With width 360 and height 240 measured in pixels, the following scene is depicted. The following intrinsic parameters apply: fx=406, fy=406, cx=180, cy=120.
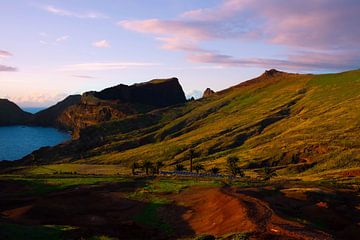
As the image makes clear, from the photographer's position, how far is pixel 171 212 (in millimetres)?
51406

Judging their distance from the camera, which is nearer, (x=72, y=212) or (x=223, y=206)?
(x=223, y=206)

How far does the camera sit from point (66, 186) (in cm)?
7044

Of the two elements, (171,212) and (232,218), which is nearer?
(232,218)

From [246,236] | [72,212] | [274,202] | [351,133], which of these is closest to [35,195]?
[72,212]

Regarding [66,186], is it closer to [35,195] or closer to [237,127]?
[35,195]

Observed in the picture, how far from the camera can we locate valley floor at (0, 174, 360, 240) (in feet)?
115

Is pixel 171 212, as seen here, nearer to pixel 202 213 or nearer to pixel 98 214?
pixel 202 213

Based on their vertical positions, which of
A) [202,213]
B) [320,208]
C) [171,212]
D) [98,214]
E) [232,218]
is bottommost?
[98,214]

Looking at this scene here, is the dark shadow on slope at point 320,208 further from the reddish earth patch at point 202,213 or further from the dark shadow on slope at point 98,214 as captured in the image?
the dark shadow on slope at point 98,214

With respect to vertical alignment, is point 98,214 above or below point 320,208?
below

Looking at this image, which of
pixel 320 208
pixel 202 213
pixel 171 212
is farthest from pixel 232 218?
pixel 320 208

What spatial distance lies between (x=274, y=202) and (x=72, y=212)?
2583cm

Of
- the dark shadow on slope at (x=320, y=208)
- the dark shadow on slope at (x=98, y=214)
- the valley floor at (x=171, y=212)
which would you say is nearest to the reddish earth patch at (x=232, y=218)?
the valley floor at (x=171, y=212)

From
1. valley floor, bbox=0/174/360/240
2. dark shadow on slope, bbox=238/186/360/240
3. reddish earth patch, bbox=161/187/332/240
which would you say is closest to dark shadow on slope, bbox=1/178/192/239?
valley floor, bbox=0/174/360/240
